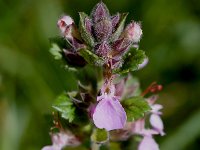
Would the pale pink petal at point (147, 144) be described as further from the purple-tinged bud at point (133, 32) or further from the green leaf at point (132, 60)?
the purple-tinged bud at point (133, 32)

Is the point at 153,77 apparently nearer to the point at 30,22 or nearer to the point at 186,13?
the point at 186,13

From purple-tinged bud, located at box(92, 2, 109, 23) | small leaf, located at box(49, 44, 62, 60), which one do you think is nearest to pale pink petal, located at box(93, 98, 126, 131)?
purple-tinged bud, located at box(92, 2, 109, 23)

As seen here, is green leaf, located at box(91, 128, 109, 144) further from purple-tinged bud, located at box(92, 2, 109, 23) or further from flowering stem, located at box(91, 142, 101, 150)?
purple-tinged bud, located at box(92, 2, 109, 23)

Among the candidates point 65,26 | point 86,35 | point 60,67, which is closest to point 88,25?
point 86,35

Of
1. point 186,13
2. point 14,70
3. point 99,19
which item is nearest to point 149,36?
point 186,13

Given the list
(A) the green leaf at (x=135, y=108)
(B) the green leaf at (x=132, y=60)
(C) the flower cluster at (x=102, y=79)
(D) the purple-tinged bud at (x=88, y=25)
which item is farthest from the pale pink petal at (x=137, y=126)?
(D) the purple-tinged bud at (x=88, y=25)

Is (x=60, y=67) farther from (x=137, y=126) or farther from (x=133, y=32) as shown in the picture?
(x=133, y=32)
